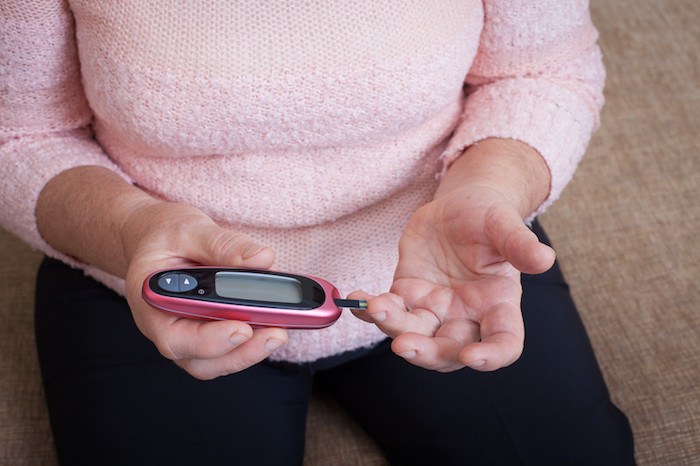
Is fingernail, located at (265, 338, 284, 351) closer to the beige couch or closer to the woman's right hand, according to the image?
the woman's right hand

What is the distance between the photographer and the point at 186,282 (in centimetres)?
67

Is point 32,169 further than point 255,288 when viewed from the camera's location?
Yes

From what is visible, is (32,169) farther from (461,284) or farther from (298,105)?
(461,284)

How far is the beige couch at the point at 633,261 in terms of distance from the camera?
0.96 m

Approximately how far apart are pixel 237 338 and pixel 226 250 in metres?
0.09

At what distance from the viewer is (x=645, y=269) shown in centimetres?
112

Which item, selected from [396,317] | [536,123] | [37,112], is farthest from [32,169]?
[536,123]

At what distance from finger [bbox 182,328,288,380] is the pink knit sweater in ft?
0.72

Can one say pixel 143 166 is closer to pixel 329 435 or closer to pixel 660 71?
pixel 329 435

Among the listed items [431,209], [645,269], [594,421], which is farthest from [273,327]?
[645,269]

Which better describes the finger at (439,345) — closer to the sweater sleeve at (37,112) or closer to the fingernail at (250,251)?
the fingernail at (250,251)

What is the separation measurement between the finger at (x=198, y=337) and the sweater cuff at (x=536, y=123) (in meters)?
0.36

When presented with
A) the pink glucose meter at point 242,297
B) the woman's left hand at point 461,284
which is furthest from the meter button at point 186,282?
the woman's left hand at point 461,284

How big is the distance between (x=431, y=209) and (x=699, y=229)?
591mm
